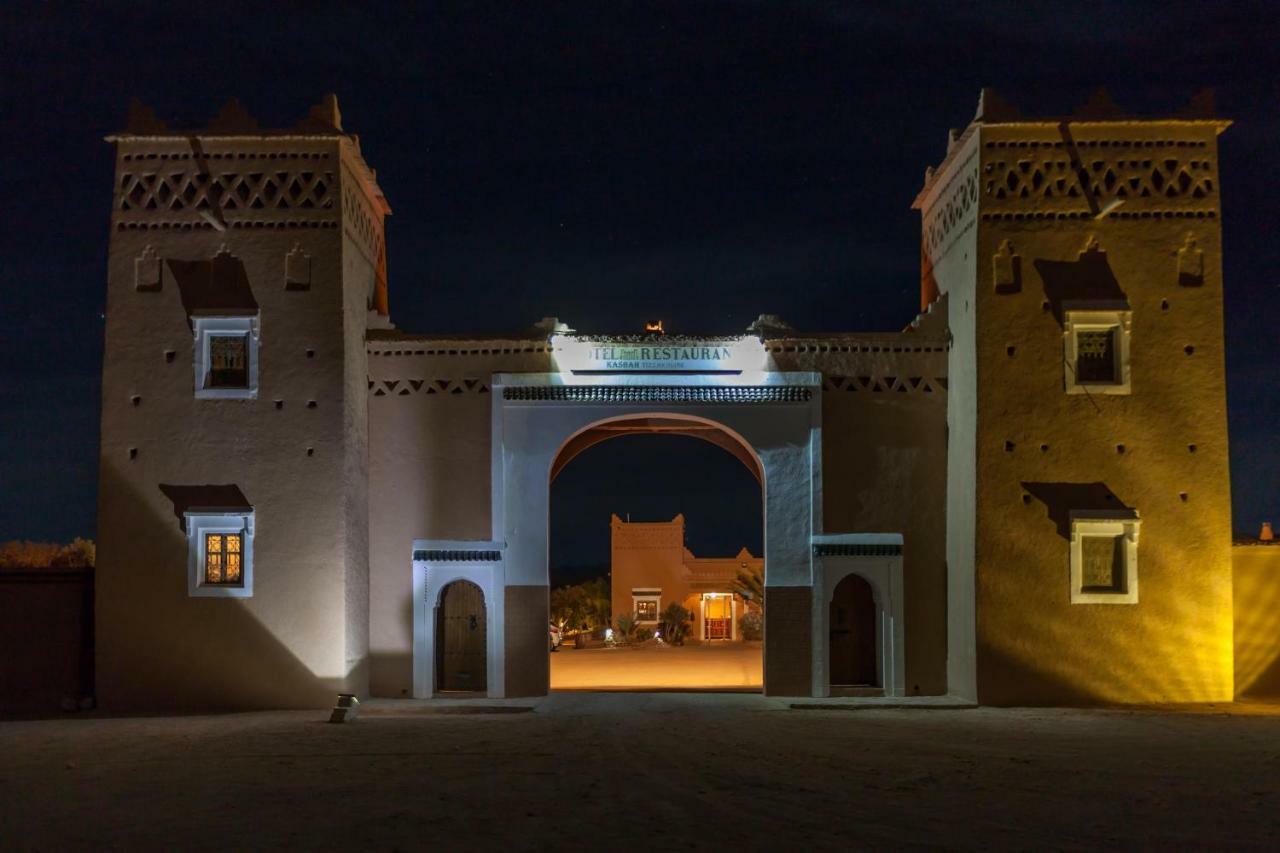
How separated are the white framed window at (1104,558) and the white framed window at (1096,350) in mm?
1597

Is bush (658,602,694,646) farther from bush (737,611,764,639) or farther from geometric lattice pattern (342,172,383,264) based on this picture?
geometric lattice pattern (342,172,383,264)

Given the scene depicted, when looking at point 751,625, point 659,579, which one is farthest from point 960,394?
point 659,579

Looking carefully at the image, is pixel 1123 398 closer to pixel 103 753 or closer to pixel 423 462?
pixel 423 462

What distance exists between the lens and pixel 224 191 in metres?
15.8

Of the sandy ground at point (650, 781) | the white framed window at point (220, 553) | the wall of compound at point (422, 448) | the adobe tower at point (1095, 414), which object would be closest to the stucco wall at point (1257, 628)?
the adobe tower at point (1095, 414)

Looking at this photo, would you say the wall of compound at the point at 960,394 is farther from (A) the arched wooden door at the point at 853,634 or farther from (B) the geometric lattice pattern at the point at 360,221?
(B) the geometric lattice pattern at the point at 360,221

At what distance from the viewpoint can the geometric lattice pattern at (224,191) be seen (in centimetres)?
1579

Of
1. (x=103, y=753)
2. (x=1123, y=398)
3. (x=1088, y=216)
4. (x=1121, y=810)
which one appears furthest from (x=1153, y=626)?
(x=103, y=753)

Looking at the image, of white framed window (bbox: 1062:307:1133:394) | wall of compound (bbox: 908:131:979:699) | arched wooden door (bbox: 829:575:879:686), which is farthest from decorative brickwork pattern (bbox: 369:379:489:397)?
white framed window (bbox: 1062:307:1133:394)

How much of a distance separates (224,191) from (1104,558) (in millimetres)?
11819

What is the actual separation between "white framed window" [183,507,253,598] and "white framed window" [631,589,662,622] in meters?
21.4

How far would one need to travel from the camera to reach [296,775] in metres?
10.0

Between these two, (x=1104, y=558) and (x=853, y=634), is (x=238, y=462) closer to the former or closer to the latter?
(x=853, y=634)

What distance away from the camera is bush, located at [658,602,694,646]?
111 feet
